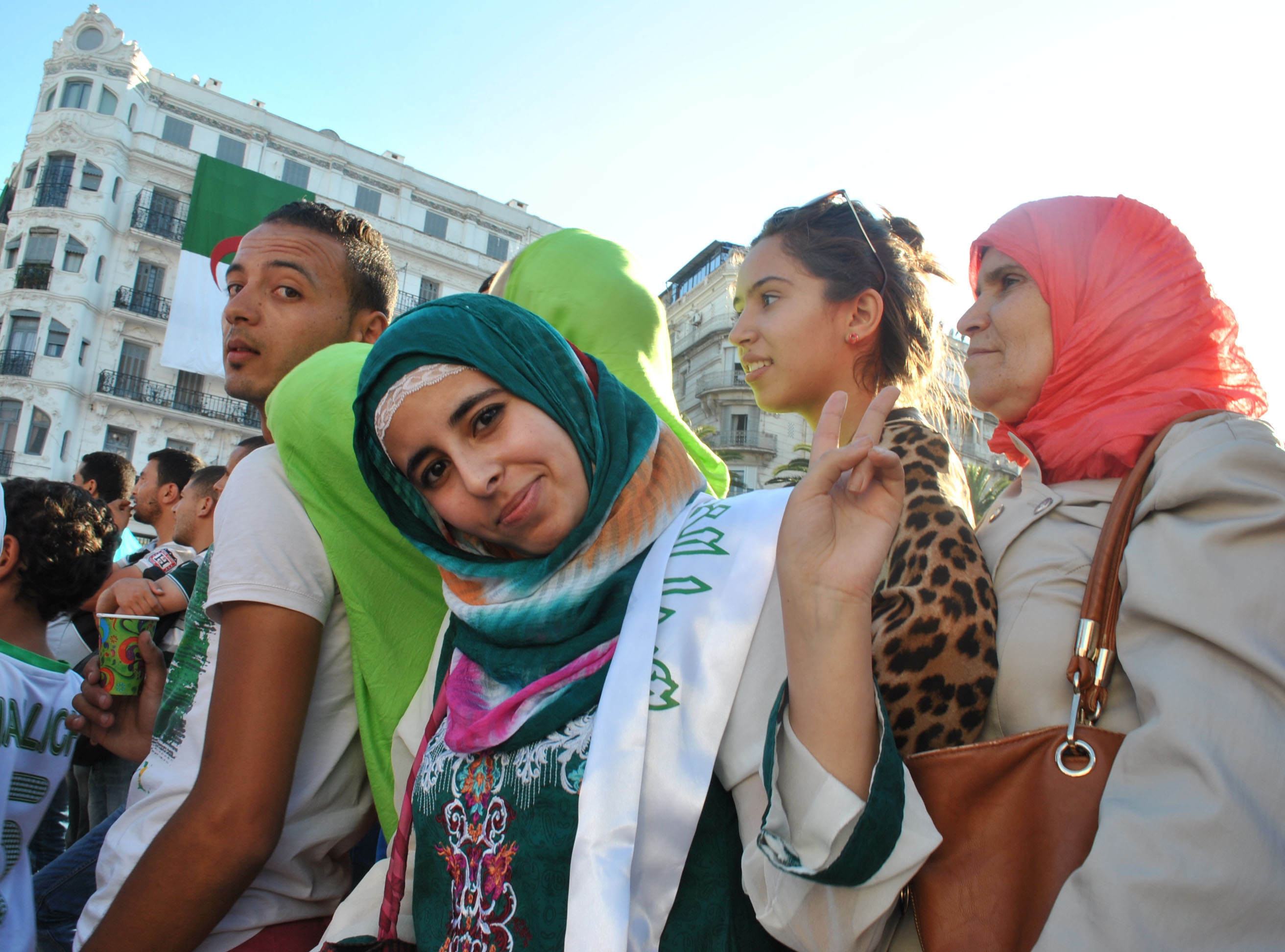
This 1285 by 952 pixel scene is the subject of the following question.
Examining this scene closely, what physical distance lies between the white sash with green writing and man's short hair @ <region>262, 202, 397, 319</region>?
5.21 feet

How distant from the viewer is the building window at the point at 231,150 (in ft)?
97.8

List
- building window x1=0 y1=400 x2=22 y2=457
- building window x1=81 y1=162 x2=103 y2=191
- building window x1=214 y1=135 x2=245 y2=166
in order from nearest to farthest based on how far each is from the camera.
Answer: building window x1=0 y1=400 x2=22 y2=457, building window x1=81 y1=162 x2=103 y2=191, building window x1=214 y1=135 x2=245 y2=166

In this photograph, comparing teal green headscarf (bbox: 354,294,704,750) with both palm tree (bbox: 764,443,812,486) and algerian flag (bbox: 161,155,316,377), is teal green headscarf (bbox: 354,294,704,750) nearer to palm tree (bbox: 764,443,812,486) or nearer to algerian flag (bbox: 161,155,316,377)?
palm tree (bbox: 764,443,812,486)

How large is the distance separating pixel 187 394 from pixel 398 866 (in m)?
30.5

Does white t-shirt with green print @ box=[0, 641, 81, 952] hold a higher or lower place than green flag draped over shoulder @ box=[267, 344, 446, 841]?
lower

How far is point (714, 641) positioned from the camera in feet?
4.41

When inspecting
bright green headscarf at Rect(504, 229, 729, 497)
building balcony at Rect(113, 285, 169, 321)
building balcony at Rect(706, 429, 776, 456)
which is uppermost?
building balcony at Rect(113, 285, 169, 321)

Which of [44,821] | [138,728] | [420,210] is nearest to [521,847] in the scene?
[138,728]

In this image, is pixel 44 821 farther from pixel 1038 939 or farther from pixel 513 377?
pixel 1038 939

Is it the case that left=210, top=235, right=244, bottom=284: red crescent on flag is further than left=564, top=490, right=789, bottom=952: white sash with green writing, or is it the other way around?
left=210, top=235, right=244, bottom=284: red crescent on flag

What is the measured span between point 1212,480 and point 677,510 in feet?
2.93

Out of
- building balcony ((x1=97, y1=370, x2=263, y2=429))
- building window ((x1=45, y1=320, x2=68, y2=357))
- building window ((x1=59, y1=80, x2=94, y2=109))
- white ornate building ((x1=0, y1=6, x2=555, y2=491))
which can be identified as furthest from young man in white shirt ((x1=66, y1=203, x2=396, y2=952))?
building window ((x1=59, y1=80, x2=94, y2=109))

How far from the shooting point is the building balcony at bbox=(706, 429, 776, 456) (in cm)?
3438

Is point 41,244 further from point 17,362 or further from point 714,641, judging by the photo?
point 714,641
